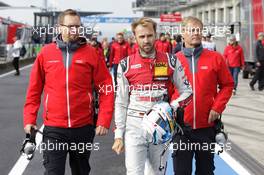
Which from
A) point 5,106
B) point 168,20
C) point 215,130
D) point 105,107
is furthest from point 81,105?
point 168,20

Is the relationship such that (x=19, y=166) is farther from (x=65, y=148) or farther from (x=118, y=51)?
(x=118, y=51)

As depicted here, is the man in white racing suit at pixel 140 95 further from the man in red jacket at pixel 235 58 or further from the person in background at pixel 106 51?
the person in background at pixel 106 51

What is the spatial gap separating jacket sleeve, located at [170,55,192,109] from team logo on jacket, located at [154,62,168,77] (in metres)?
0.13

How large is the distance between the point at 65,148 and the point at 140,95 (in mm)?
831

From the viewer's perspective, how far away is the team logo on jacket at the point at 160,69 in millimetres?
4406

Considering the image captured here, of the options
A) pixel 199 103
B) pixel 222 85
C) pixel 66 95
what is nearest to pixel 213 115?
pixel 199 103

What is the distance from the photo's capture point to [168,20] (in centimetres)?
4481

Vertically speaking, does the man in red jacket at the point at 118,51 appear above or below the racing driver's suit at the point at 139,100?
above

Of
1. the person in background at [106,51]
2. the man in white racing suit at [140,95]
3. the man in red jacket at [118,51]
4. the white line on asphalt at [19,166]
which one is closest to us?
the man in white racing suit at [140,95]

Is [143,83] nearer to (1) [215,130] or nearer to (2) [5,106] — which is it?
(1) [215,130]

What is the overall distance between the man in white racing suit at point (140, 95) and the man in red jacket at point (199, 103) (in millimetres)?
545

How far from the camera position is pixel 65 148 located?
466 cm

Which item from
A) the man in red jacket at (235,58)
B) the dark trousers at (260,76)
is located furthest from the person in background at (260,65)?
the man in red jacket at (235,58)

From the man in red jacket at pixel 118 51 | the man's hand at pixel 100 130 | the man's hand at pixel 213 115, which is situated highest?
the man in red jacket at pixel 118 51
